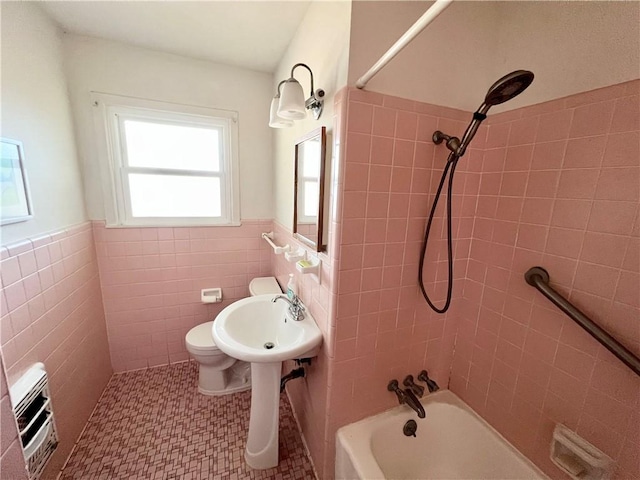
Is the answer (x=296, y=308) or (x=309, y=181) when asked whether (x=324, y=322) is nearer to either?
(x=296, y=308)

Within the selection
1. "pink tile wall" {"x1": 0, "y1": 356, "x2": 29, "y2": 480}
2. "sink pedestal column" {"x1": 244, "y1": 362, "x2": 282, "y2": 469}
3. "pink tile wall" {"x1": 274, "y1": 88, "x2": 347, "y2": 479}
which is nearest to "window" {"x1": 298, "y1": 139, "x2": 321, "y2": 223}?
"pink tile wall" {"x1": 274, "y1": 88, "x2": 347, "y2": 479}

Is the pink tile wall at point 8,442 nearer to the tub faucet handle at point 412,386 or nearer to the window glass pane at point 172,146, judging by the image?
the tub faucet handle at point 412,386

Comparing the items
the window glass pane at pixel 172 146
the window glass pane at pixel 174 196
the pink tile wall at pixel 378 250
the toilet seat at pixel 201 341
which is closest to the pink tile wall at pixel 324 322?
the pink tile wall at pixel 378 250

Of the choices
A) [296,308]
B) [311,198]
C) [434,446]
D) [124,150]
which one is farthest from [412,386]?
[124,150]

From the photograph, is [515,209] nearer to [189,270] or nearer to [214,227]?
[214,227]

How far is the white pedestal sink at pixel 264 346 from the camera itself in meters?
1.09

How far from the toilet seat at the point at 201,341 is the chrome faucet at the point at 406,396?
115cm

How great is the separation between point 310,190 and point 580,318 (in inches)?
46.5

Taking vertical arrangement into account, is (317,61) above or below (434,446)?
above

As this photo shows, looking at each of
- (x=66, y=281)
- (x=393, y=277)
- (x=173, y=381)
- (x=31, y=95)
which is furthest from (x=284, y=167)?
(x=173, y=381)

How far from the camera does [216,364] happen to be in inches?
69.8

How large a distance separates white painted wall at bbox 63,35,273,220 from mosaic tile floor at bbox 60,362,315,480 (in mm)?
1329

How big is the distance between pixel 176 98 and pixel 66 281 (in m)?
1.35

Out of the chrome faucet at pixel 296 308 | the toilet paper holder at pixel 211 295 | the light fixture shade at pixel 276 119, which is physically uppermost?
the light fixture shade at pixel 276 119
